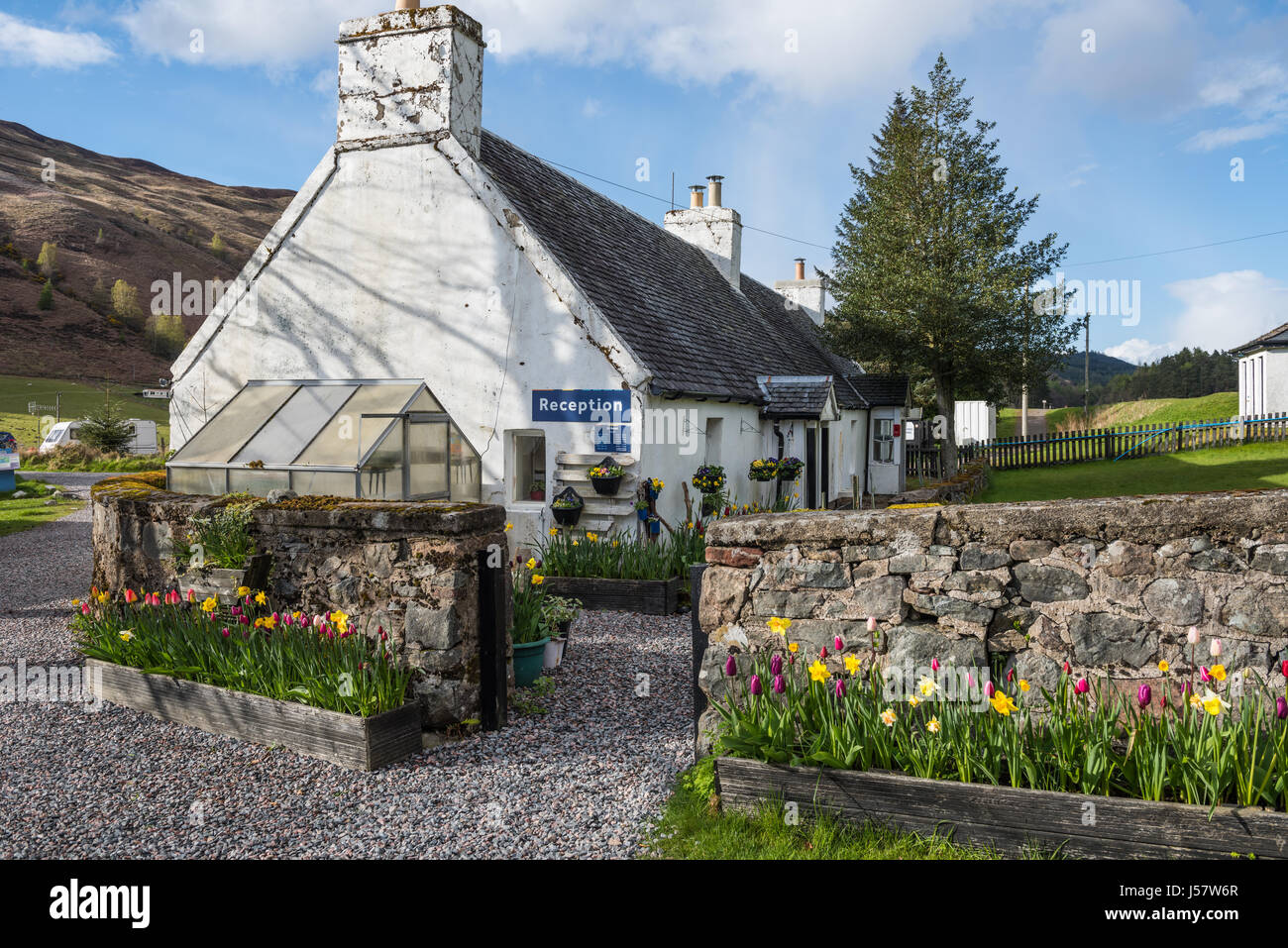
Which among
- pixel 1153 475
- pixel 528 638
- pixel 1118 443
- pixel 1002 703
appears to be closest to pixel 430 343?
pixel 528 638

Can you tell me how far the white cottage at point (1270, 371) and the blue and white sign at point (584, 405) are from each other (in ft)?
98.9

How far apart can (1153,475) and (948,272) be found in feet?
24.6

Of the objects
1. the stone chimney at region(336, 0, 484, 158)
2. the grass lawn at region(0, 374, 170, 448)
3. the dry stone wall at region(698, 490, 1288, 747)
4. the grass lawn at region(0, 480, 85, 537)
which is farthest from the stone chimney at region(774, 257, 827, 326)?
the grass lawn at region(0, 374, 170, 448)

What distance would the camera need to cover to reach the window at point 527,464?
12297 mm

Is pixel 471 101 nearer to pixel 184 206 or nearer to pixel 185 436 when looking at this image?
pixel 185 436

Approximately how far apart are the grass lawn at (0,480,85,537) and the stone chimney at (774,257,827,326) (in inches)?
898

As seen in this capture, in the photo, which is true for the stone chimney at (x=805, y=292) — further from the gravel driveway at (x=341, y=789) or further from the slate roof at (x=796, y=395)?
the gravel driveway at (x=341, y=789)

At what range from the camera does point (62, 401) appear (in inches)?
2501

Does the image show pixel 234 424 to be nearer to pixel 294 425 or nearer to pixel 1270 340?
pixel 294 425

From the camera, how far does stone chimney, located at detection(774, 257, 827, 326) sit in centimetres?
3120

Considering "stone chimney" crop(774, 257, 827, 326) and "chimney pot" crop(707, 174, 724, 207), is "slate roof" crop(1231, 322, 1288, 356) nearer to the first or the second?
"stone chimney" crop(774, 257, 827, 326)

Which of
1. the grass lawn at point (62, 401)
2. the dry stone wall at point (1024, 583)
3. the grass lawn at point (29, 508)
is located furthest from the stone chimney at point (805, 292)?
the grass lawn at point (62, 401)
